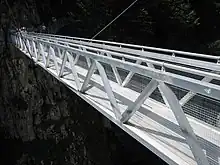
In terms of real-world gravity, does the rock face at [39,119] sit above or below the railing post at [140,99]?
below

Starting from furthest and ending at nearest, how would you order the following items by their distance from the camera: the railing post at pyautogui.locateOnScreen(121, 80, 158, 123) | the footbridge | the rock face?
the rock face
the railing post at pyautogui.locateOnScreen(121, 80, 158, 123)
the footbridge

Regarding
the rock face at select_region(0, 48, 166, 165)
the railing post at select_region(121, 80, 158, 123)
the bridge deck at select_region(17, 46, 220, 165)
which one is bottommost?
the rock face at select_region(0, 48, 166, 165)

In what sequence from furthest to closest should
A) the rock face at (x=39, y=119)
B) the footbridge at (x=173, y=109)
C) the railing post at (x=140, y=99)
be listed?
the rock face at (x=39, y=119) → the railing post at (x=140, y=99) → the footbridge at (x=173, y=109)

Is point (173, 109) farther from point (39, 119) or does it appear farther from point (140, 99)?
point (39, 119)

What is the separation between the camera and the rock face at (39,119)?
12.3m

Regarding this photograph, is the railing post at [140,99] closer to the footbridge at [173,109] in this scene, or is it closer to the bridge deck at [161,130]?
the footbridge at [173,109]

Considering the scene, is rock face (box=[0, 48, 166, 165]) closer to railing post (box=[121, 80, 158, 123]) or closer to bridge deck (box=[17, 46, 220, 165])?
bridge deck (box=[17, 46, 220, 165])

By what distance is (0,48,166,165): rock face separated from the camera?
40.3 ft

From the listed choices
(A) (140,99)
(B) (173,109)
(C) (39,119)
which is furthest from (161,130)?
(C) (39,119)

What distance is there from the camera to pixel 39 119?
500 inches

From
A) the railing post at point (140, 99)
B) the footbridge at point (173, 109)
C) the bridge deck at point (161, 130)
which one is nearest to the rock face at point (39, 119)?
the bridge deck at point (161, 130)

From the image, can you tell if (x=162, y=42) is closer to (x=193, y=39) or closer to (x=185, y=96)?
(x=193, y=39)

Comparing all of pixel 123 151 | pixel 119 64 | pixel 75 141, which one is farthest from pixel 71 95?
pixel 119 64

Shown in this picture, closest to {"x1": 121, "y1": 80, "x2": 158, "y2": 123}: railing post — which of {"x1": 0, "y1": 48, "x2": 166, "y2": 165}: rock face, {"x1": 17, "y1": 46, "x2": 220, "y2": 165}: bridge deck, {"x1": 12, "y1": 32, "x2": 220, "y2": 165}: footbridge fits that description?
{"x1": 12, "y1": 32, "x2": 220, "y2": 165}: footbridge
